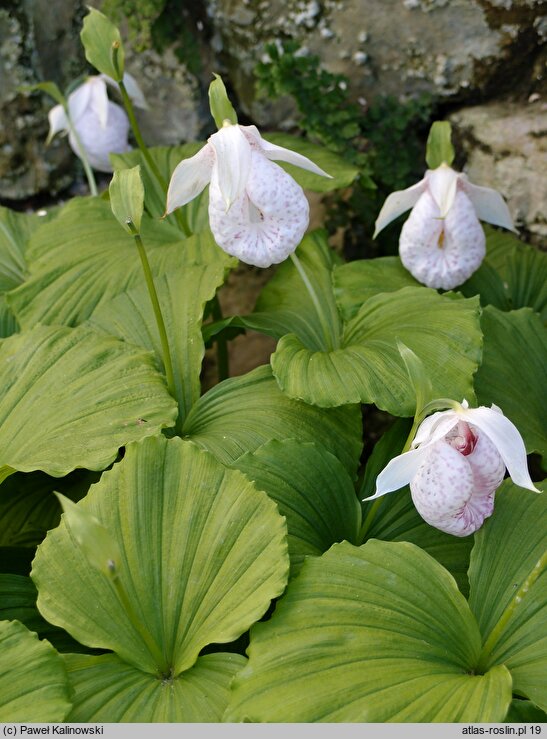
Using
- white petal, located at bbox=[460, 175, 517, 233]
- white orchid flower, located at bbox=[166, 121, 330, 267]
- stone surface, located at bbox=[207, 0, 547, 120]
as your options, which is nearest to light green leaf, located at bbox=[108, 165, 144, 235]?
white orchid flower, located at bbox=[166, 121, 330, 267]

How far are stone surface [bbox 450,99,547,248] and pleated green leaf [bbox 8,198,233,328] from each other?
703 millimetres

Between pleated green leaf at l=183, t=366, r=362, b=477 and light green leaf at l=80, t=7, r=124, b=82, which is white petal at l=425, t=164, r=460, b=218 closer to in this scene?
pleated green leaf at l=183, t=366, r=362, b=477

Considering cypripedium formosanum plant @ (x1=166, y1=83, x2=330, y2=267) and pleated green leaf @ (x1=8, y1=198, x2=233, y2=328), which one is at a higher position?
cypripedium formosanum plant @ (x1=166, y1=83, x2=330, y2=267)

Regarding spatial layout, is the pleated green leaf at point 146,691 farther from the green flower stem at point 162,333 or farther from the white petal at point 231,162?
the white petal at point 231,162

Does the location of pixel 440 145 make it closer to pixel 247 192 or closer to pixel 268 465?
pixel 247 192

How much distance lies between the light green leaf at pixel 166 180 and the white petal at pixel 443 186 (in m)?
0.50

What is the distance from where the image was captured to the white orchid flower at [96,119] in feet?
6.20

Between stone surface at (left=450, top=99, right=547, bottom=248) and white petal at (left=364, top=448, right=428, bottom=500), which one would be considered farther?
stone surface at (left=450, top=99, right=547, bottom=248)

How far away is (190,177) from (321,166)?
54cm

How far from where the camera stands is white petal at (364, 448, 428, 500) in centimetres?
108

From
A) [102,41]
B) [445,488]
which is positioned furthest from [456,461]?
[102,41]

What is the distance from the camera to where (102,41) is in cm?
149

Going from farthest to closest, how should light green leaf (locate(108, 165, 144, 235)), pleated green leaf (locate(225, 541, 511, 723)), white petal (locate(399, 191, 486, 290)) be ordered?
white petal (locate(399, 191, 486, 290)), light green leaf (locate(108, 165, 144, 235)), pleated green leaf (locate(225, 541, 511, 723))
